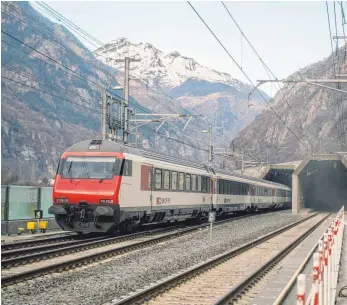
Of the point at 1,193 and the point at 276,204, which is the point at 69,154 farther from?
the point at 276,204

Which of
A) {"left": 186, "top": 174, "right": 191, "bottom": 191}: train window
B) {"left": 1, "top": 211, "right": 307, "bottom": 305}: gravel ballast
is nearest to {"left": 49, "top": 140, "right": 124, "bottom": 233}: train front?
{"left": 1, "top": 211, "right": 307, "bottom": 305}: gravel ballast

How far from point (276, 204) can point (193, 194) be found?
1448 inches

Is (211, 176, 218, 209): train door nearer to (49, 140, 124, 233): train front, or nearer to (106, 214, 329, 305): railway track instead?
(49, 140, 124, 233): train front

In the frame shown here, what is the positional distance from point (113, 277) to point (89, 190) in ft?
25.9

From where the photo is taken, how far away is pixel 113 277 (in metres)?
13.0

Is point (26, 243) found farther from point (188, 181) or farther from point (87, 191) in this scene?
point (188, 181)

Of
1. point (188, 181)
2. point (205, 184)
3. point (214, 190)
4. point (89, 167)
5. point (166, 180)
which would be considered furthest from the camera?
point (214, 190)

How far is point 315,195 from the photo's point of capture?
277 feet

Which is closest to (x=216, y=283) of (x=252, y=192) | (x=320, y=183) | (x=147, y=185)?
(x=147, y=185)

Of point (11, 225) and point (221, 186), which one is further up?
point (221, 186)

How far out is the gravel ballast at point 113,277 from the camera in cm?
1080

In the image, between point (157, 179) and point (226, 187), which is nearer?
point (157, 179)

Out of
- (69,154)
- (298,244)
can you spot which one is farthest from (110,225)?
(298,244)

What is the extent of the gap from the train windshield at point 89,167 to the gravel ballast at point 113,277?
318 cm
